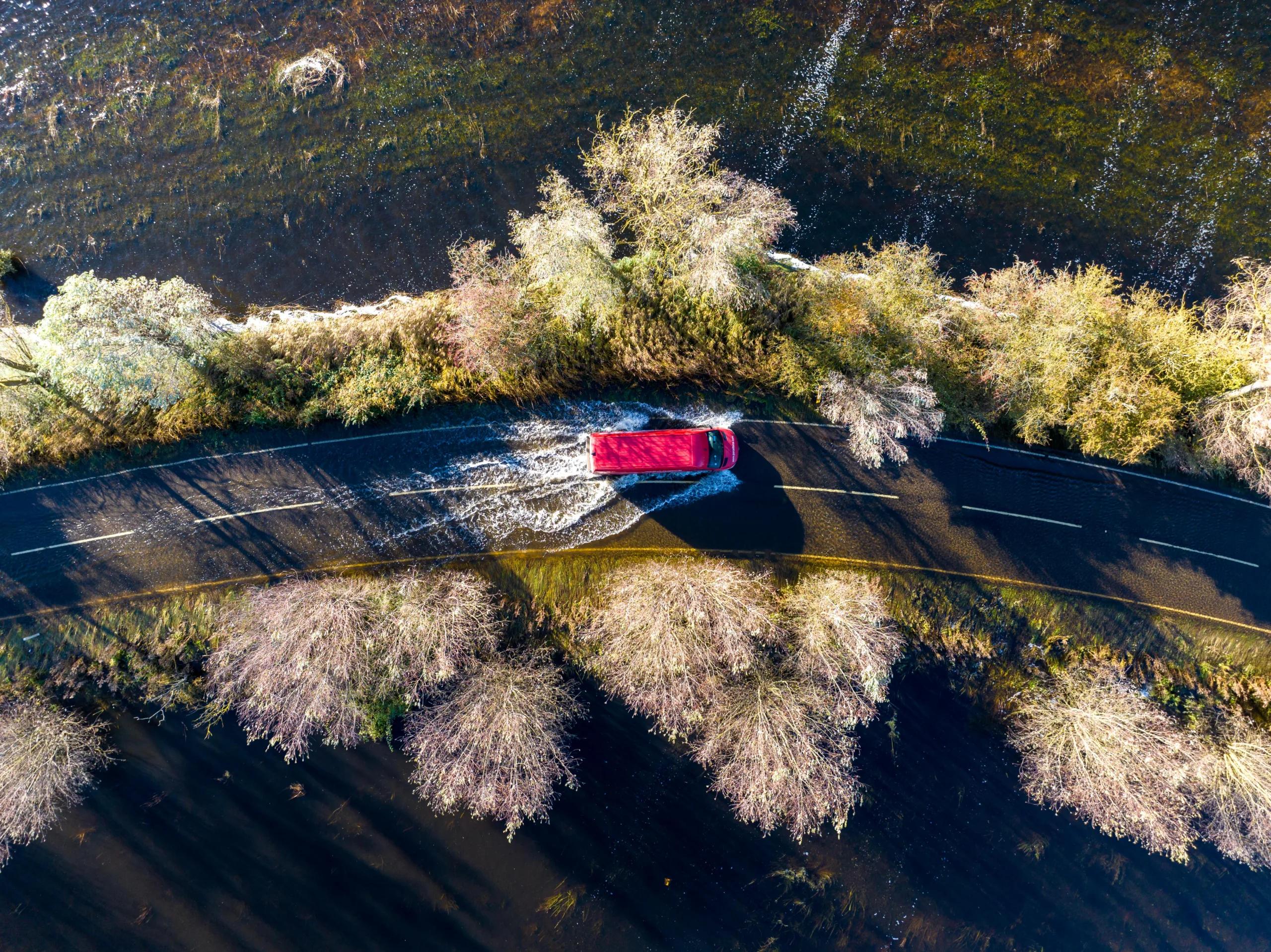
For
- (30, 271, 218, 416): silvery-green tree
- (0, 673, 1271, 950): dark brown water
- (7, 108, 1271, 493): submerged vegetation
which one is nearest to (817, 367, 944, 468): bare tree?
(7, 108, 1271, 493): submerged vegetation

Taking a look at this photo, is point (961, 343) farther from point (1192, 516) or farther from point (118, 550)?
point (118, 550)

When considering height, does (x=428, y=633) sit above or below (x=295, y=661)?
above

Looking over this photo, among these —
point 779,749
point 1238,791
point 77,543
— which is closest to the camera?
point 779,749

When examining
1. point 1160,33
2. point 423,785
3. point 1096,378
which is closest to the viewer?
point 1096,378

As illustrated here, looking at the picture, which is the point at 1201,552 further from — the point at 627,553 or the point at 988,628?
the point at 627,553

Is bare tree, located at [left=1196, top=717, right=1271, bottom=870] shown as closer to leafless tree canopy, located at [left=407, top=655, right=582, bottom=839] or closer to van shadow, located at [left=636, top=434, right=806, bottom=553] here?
van shadow, located at [left=636, top=434, right=806, bottom=553]

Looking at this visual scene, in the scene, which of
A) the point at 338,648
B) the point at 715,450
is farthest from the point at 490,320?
the point at 338,648

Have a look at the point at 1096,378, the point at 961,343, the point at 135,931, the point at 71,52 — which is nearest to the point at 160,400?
the point at 71,52
